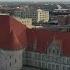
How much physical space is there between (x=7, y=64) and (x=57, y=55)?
27.4 ft

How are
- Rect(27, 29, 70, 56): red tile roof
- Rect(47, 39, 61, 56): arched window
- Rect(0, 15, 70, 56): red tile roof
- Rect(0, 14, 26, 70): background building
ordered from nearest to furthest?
Rect(27, 29, 70, 56): red tile roof, Rect(47, 39, 61, 56): arched window, Rect(0, 15, 70, 56): red tile roof, Rect(0, 14, 26, 70): background building

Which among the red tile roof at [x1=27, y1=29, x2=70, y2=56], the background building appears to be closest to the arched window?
the red tile roof at [x1=27, y1=29, x2=70, y2=56]

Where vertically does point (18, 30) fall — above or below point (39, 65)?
above

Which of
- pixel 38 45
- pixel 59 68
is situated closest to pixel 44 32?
pixel 38 45

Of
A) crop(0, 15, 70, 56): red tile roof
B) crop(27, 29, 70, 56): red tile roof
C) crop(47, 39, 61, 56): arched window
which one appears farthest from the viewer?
crop(0, 15, 70, 56): red tile roof

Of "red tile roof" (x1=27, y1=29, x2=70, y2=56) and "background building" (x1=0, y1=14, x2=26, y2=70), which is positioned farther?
"background building" (x1=0, y1=14, x2=26, y2=70)

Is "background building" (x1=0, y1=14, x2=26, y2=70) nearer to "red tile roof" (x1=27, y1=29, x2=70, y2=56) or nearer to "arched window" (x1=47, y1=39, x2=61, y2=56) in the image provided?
"red tile roof" (x1=27, y1=29, x2=70, y2=56)

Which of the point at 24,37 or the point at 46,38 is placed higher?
the point at 46,38

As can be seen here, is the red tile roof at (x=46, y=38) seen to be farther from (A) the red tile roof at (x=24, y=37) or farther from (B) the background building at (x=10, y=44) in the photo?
(B) the background building at (x=10, y=44)

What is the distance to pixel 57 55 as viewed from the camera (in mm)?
57344

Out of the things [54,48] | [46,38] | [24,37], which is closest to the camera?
[54,48]

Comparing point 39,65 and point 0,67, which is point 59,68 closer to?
point 39,65

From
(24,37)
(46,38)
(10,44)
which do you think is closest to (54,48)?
(46,38)

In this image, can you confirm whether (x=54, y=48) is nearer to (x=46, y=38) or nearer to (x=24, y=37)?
(x=46, y=38)
